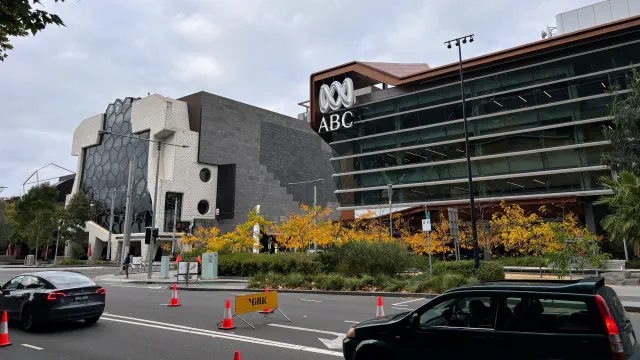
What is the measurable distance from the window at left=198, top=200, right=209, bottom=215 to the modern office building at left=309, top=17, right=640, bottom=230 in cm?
2283

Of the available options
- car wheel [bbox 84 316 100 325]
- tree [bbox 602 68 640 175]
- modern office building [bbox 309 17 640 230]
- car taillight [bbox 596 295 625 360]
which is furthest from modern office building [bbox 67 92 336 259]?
car taillight [bbox 596 295 625 360]

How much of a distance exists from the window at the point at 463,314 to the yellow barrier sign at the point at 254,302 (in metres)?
6.10

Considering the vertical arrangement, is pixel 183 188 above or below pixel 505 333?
above

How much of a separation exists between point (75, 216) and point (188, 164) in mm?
→ 17741

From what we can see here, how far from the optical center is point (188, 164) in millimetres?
61938

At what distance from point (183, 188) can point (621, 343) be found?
61475mm

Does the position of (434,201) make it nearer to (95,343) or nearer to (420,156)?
(420,156)

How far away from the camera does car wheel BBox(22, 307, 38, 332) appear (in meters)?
9.86

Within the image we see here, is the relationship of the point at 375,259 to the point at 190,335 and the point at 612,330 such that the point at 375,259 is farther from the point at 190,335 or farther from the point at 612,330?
the point at 612,330

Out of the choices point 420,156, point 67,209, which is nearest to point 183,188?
point 67,209

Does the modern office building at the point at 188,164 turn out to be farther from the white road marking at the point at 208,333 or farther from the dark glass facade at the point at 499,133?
the white road marking at the point at 208,333

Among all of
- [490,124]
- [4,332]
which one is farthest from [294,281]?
[490,124]

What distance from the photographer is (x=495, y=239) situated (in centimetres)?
3189

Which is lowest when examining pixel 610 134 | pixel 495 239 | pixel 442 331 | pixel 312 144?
pixel 442 331
